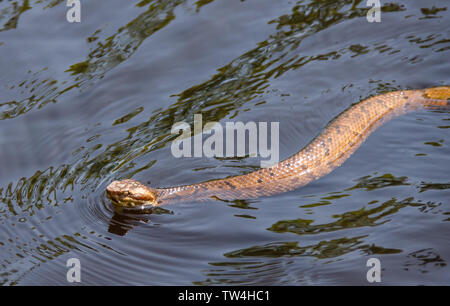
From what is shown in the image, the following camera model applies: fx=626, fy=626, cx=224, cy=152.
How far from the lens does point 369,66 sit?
9688 millimetres

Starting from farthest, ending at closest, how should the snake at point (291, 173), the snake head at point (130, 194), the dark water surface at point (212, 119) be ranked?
the snake at point (291, 173)
the snake head at point (130, 194)
the dark water surface at point (212, 119)

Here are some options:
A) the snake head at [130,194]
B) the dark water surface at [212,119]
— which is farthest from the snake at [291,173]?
the dark water surface at [212,119]

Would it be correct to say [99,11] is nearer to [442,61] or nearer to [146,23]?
[146,23]

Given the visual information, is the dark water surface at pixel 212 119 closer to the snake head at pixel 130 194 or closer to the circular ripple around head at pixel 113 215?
the circular ripple around head at pixel 113 215

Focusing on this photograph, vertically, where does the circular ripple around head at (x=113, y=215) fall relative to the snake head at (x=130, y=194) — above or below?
below

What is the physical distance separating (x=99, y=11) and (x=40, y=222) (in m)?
4.78

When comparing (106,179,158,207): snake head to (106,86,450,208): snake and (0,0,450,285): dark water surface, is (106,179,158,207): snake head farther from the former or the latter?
(0,0,450,285): dark water surface

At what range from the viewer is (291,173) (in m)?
7.82

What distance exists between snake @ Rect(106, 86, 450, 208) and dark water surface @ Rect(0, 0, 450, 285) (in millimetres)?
158

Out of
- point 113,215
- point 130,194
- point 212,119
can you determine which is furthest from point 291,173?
point 113,215

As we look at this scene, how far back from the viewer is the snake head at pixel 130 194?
7.47 m
